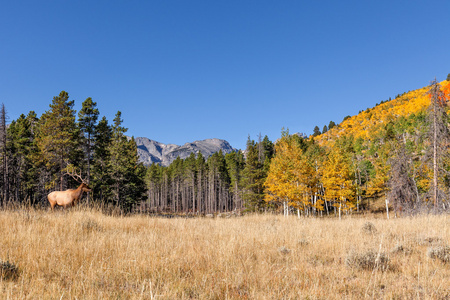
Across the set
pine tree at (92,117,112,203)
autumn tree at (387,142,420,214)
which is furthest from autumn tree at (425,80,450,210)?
pine tree at (92,117,112,203)

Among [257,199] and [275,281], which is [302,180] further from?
[275,281]

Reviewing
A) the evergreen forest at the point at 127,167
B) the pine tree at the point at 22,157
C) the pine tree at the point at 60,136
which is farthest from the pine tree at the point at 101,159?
the pine tree at the point at 22,157

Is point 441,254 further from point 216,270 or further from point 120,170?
point 120,170

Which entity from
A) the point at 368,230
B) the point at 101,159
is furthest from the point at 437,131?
the point at 101,159

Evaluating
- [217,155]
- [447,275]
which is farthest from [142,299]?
[217,155]

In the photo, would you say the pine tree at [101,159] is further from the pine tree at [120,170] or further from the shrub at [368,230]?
the shrub at [368,230]

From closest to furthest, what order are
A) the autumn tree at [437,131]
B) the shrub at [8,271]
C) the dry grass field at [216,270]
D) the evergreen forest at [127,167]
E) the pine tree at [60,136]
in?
the dry grass field at [216,270]
the shrub at [8,271]
the autumn tree at [437,131]
the evergreen forest at [127,167]
the pine tree at [60,136]

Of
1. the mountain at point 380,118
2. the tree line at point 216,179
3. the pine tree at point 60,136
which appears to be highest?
the mountain at point 380,118

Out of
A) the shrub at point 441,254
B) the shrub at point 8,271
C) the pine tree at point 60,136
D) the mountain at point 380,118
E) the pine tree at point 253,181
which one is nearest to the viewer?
the shrub at point 8,271

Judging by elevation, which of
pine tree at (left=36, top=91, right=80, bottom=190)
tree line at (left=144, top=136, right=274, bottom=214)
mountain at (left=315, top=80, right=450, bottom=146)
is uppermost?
mountain at (left=315, top=80, right=450, bottom=146)

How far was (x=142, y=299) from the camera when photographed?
111 inches

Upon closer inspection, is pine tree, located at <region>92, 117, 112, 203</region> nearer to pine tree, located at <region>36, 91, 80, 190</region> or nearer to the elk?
pine tree, located at <region>36, 91, 80, 190</region>

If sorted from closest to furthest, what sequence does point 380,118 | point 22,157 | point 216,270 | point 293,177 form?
point 216,270
point 293,177
point 22,157
point 380,118

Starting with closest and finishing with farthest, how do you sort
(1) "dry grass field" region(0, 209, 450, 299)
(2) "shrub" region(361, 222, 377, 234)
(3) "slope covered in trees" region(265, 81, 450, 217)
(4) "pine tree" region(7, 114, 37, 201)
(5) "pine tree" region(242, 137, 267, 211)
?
1. (1) "dry grass field" region(0, 209, 450, 299)
2. (2) "shrub" region(361, 222, 377, 234)
3. (3) "slope covered in trees" region(265, 81, 450, 217)
4. (4) "pine tree" region(7, 114, 37, 201)
5. (5) "pine tree" region(242, 137, 267, 211)
